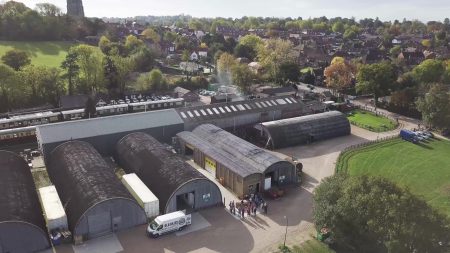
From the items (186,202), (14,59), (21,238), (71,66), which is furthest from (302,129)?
(14,59)

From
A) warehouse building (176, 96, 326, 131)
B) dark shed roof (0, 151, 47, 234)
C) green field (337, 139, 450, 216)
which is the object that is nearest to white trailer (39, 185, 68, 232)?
dark shed roof (0, 151, 47, 234)

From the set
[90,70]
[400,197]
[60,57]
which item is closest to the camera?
[400,197]

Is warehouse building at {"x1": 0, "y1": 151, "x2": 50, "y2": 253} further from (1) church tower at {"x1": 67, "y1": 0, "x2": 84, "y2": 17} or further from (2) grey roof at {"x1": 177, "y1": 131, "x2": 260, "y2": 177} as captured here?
(1) church tower at {"x1": 67, "y1": 0, "x2": 84, "y2": 17}

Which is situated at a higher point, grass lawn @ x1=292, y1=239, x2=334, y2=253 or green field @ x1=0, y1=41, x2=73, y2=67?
green field @ x1=0, y1=41, x2=73, y2=67

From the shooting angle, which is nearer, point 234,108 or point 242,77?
point 234,108

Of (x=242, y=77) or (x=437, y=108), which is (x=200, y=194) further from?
(x=242, y=77)

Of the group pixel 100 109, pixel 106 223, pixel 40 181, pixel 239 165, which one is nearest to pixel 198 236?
pixel 106 223

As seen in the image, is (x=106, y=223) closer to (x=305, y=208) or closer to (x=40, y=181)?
(x=40, y=181)
